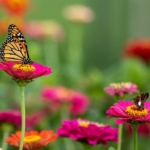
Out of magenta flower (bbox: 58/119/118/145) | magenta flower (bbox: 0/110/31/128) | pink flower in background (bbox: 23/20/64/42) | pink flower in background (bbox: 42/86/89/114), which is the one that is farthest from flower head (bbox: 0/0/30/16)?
magenta flower (bbox: 58/119/118/145)

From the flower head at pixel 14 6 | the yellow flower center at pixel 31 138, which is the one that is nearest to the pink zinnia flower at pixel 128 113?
the yellow flower center at pixel 31 138

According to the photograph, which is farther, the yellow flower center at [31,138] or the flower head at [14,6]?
the flower head at [14,6]

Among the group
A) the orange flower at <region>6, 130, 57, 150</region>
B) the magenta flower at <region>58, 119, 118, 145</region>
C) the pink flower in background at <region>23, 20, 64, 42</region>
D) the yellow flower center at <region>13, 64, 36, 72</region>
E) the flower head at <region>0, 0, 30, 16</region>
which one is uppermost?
the flower head at <region>0, 0, 30, 16</region>

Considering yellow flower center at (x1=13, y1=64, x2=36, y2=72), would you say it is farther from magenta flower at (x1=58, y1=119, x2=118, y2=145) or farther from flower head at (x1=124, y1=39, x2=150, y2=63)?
flower head at (x1=124, y1=39, x2=150, y2=63)

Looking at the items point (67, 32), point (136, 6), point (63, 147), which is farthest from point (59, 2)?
point (63, 147)

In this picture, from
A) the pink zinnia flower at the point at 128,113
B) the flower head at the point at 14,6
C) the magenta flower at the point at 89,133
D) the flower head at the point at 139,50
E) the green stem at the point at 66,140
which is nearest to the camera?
the pink zinnia flower at the point at 128,113

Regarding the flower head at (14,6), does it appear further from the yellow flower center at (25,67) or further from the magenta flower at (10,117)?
the yellow flower center at (25,67)
